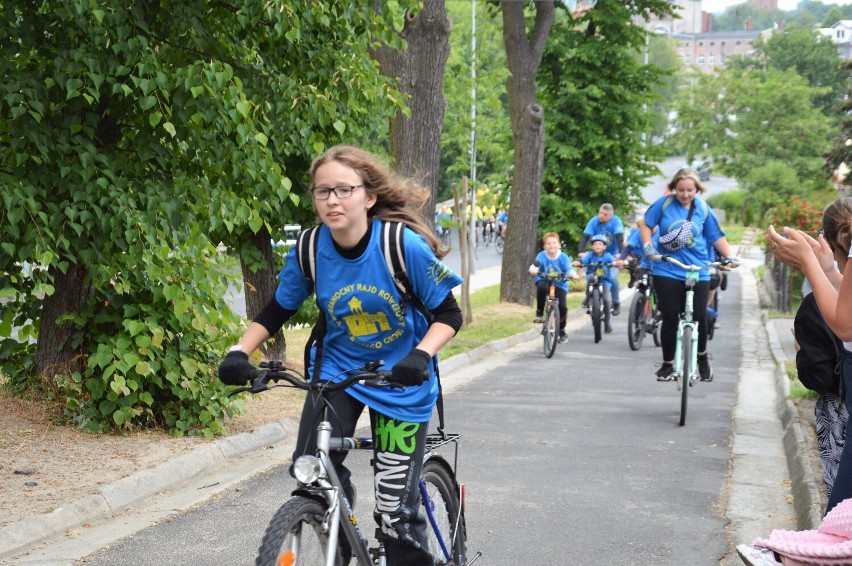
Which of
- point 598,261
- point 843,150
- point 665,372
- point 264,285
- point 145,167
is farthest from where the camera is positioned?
point 843,150

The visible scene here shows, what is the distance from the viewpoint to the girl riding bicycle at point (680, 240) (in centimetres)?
1084

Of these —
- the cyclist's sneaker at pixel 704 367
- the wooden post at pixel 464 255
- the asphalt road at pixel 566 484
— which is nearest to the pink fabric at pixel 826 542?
the asphalt road at pixel 566 484

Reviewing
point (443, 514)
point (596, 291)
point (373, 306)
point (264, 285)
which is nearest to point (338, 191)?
point (373, 306)

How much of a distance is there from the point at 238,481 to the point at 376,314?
3899 millimetres

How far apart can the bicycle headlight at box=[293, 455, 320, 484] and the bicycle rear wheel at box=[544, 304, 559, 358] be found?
1265cm

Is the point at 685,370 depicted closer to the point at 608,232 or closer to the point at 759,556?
the point at 759,556

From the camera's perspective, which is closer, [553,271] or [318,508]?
[318,508]

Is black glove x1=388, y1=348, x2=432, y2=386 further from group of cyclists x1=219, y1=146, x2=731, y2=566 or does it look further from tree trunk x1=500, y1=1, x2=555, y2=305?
tree trunk x1=500, y1=1, x2=555, y2=305

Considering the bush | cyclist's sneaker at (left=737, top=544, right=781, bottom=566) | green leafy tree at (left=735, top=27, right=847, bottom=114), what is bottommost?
the bush

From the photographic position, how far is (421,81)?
48.8ft

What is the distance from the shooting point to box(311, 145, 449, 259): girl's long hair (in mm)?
4301

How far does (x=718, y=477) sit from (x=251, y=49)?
4546mm

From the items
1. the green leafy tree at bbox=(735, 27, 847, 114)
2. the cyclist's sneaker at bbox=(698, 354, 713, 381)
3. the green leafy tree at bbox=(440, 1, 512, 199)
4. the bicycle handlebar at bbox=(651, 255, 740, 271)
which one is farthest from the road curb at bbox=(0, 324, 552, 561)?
the green leafy tree at bbox=(735, 27, 847, 114)

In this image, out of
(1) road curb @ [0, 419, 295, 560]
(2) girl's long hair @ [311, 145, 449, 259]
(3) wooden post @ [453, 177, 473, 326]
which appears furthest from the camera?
(3) wooden post @ [453, 177, 473, 326]
